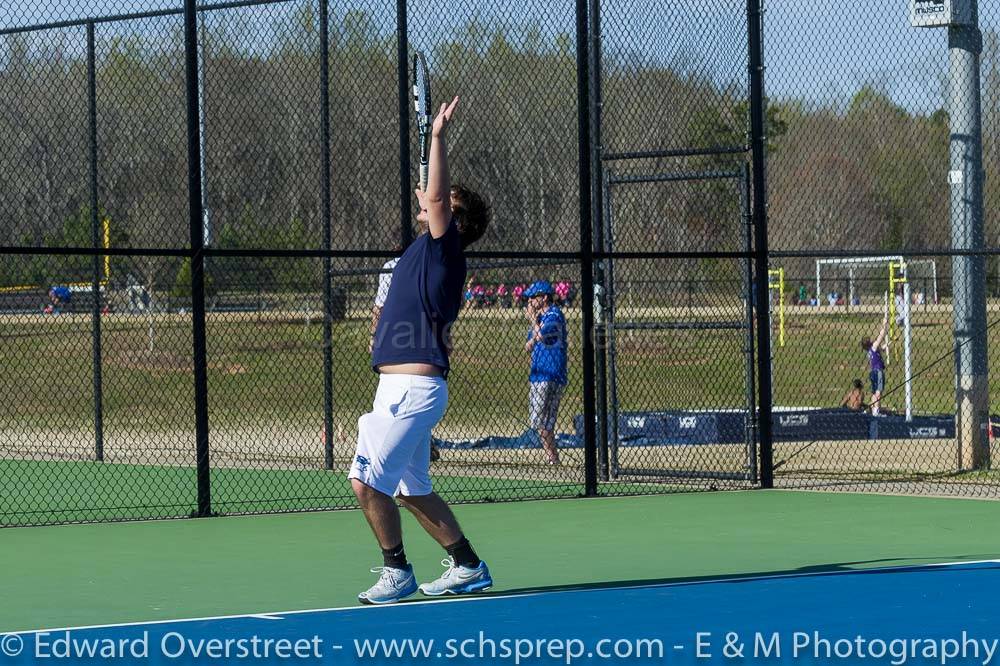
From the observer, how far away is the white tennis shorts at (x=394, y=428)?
7.43 metres

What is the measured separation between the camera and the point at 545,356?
47.4ft

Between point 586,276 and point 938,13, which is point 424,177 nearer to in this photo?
point 586,276

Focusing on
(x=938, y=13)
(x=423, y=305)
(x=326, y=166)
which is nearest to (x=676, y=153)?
(x=938, y=13)

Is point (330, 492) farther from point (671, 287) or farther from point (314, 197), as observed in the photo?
point (314, 197)

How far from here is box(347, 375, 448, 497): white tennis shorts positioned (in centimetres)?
743

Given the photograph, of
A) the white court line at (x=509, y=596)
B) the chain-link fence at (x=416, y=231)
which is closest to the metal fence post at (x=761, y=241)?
the chain-link fence at (x=416, y=231)

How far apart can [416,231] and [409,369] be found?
26.7 feet

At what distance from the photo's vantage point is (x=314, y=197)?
20406 millimetres

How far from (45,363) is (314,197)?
208 inches

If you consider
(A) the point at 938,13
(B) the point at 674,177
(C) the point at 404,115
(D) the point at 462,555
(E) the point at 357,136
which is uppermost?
(A) the point at 938,13

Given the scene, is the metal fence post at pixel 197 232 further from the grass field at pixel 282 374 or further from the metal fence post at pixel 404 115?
the grass field at pixel 282 374

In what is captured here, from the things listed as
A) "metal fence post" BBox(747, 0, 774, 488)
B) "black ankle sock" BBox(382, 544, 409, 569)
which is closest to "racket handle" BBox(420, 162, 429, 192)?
"black ankle sock" BBox(382, 544, 409, 569)

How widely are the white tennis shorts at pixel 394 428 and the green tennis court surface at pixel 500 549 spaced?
2.06 feet

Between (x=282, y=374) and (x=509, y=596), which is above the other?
(x=282, y=374)
